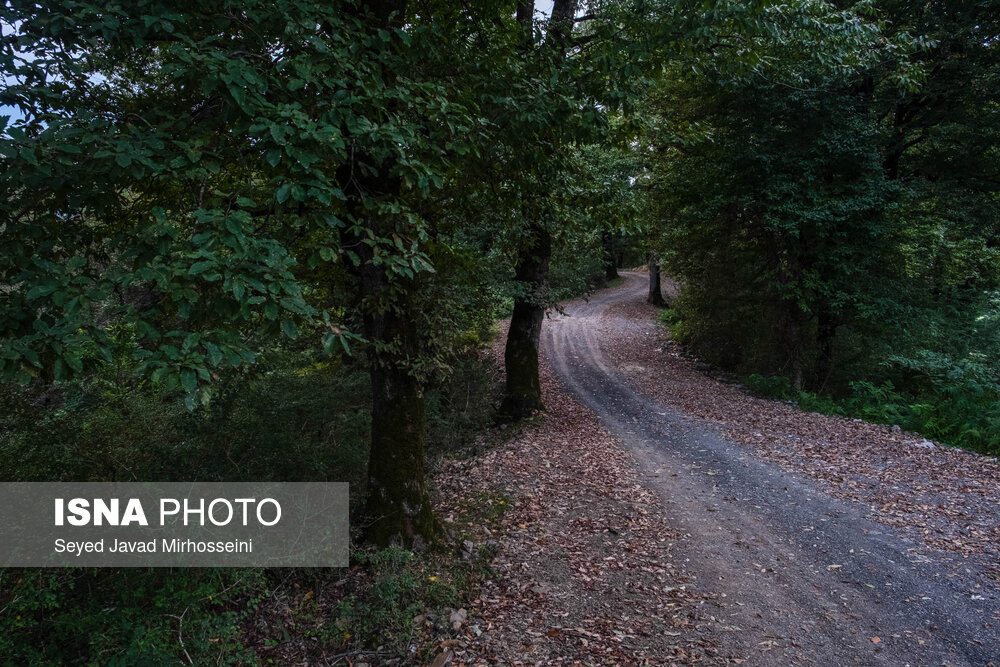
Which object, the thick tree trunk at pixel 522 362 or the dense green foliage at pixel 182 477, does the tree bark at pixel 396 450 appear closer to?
the dense green foliage at pixel 182 477

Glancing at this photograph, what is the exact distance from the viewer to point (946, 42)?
12.4 m

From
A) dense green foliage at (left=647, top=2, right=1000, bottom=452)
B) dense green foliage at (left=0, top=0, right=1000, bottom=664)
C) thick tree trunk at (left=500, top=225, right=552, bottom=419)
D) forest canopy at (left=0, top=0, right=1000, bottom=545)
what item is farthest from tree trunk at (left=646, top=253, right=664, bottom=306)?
thick tree trunk at (left=500, top=225, right=552, bottom=419)

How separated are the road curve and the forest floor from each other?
0.02 m

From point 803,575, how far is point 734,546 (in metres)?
0.78

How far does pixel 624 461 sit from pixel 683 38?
254 inches

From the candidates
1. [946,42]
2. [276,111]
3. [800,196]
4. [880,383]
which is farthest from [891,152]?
[276,111]

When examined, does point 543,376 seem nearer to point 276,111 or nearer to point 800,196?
point 800,196

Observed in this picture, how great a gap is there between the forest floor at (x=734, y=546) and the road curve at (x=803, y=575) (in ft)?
0.06

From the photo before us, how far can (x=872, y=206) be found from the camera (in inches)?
492

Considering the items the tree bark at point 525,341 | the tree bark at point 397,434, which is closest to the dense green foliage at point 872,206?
the tree bark at point 525,341

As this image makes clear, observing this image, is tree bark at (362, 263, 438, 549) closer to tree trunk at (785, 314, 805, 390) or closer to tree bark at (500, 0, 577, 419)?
tree bark at (500, 0, 577, 419)

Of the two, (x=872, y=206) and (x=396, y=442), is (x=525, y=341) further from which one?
(x=872, y=206)

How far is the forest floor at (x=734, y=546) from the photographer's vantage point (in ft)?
15.5

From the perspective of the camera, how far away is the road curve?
462 cm
